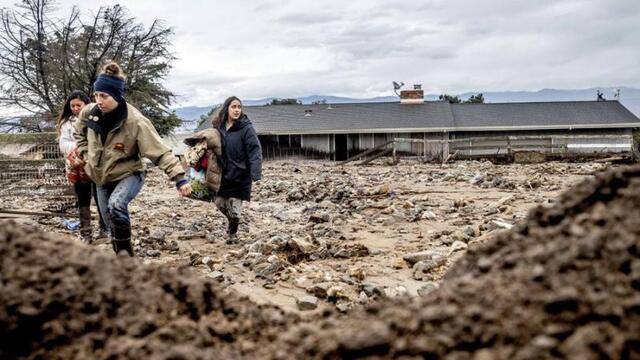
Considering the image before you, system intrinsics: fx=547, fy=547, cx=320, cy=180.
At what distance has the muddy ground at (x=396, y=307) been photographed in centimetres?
131

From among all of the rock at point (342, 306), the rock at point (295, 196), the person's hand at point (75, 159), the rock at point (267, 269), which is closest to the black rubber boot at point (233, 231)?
the rock at point (267, 269)

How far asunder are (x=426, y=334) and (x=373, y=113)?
35317mm

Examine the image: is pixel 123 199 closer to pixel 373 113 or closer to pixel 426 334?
pixel 426 334

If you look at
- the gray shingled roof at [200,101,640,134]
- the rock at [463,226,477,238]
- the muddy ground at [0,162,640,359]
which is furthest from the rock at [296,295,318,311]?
the gray shingled roof at [200,101,640,134]

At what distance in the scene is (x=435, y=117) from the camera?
3419 centimetres

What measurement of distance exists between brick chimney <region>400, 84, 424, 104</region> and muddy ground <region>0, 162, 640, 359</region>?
117ft

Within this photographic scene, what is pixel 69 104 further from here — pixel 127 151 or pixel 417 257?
pixel 417 257

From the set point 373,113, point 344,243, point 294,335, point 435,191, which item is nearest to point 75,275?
point 294,335

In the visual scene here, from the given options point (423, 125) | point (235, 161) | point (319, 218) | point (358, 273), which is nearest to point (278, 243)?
point (358, 273)

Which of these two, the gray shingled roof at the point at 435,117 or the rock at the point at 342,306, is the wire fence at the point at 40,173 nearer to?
the rock at the point at 342,306

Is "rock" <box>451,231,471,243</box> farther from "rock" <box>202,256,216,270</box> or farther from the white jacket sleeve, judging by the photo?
the white jacket sleeve

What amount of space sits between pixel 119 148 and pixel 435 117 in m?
30.8

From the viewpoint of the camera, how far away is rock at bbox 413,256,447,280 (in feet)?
15.9

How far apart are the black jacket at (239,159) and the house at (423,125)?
80.1 ft
